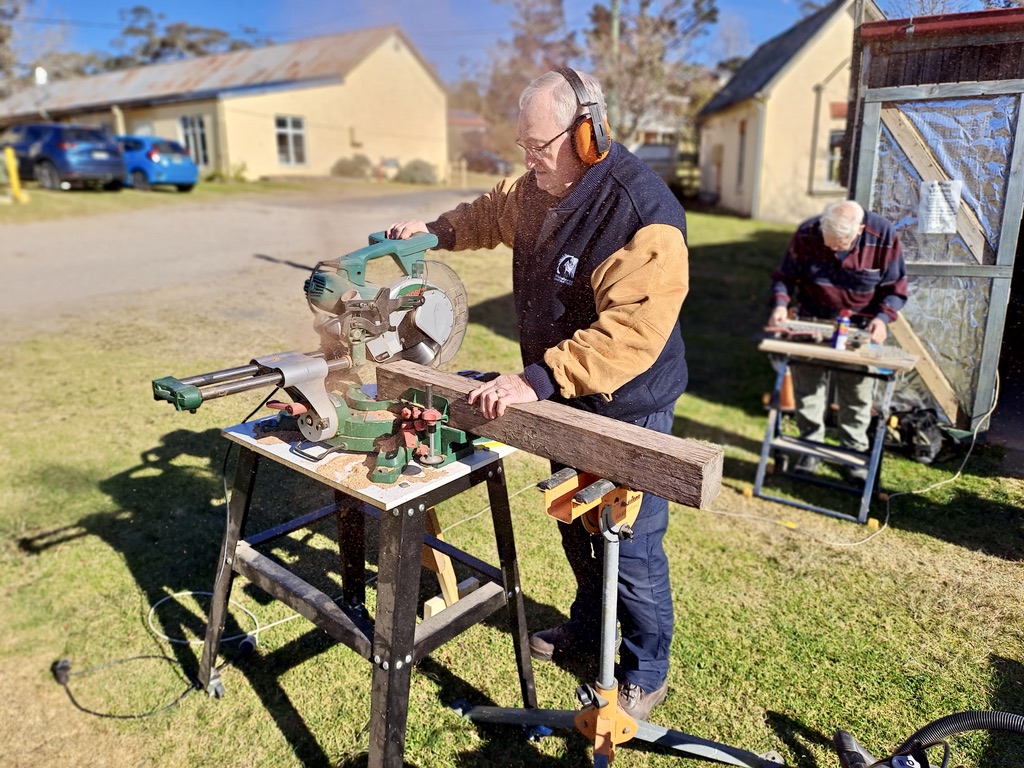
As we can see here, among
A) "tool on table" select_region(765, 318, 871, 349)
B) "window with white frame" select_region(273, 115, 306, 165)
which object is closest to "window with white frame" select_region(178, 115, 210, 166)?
"window with white frame" select_region(273, 115, 306, 165)

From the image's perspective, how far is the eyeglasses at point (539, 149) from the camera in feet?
7.21

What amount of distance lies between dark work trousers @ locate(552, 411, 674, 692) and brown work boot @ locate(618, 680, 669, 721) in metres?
0.02

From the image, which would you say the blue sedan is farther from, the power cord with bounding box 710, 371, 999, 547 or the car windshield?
the power cord with bounding box 710, 371, 999, 547

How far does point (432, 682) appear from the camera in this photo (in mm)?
3025

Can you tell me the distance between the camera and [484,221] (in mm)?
2805

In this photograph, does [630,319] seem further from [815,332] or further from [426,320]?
[815,332]

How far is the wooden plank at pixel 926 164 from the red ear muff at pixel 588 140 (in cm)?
406

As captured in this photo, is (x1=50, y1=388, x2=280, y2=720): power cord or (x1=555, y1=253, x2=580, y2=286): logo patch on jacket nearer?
(x1=555, y1=253, x2=580, y2=286): logo patch on jacket

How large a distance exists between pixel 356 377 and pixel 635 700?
1635 millimetres

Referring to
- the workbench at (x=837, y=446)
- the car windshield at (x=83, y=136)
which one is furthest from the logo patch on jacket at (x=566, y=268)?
the car windshield at (x=83, y=136)

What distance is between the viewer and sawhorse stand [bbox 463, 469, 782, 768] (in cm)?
208

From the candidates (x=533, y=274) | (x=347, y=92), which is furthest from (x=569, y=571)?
(x=347, y=92)

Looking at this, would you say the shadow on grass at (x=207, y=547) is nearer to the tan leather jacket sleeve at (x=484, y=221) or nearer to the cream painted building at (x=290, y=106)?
the tan leather jacket sleeve at (x=484, y=221)

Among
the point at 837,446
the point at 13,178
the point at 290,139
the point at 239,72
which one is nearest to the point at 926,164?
the point at 837,446
